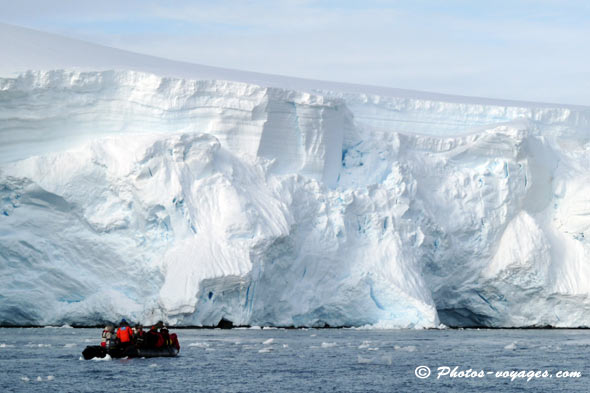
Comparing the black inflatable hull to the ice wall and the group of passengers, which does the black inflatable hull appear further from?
the ice wall

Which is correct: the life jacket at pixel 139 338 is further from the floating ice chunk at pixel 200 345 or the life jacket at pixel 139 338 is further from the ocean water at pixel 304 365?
the floating ice chunk at pixel 200 345

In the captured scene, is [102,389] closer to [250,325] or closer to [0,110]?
[250,325]

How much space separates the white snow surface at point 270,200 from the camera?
29.2 metres

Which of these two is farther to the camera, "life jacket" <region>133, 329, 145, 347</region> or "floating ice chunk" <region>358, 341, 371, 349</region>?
"floating ice chunk" <region>358, 341, 371, 349</region>

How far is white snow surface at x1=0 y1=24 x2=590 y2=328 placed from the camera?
29234 millimetres

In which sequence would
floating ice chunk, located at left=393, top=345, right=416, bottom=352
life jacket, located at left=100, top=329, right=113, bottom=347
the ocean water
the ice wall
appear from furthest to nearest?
1. the ice wall
2. floating ice chunk, located at left=393, top=345, right=416, bottom=352
3. life jacket, located at left=100, top=329, right=113, bottom=347
4. the ocean water

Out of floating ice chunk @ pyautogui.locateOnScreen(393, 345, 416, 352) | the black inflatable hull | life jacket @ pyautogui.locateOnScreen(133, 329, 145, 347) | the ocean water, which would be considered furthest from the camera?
floating ice chunk @ pyautogui.locateOnScreen(393, 345, 416, 352)

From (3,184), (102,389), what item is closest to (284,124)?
(3,184)

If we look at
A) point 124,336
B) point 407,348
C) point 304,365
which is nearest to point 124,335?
point 124,336

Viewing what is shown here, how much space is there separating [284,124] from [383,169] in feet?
12.1

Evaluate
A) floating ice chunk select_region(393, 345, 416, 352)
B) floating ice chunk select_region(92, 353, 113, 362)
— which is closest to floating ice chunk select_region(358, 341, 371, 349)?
floating ice chunk select_region(393, 345, 416, 352)

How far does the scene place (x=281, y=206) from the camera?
31156 mm

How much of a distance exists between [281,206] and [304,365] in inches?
426

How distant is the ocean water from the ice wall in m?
1.80
